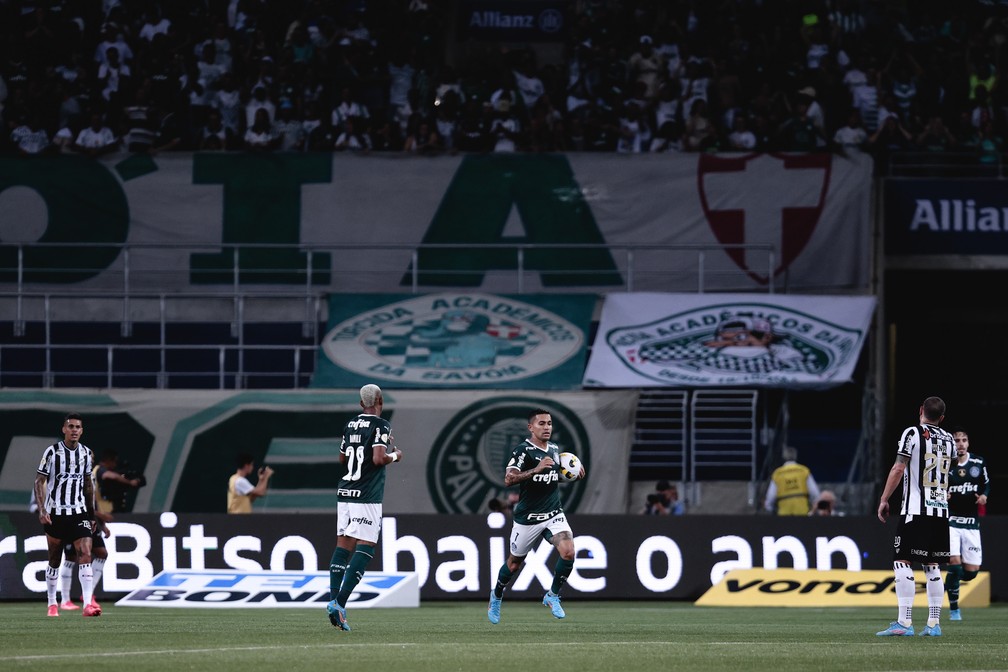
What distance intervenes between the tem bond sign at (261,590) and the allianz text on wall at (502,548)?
6.17 ft

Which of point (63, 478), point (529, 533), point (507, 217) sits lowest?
point (63, 478)

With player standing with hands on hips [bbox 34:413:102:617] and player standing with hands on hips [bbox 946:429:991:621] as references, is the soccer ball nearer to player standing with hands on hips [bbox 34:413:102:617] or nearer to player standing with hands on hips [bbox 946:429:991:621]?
player standing with hands on hips [bbox 34:413:102:617]

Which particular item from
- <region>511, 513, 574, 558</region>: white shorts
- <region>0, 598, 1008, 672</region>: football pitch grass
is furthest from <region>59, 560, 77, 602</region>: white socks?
<region>511, 513, 574, 558</region>: white shorts

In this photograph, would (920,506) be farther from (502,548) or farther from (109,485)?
(109,485)

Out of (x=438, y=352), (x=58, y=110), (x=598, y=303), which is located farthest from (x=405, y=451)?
(x=58, y=110)

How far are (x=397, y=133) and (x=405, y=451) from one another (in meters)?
6.15

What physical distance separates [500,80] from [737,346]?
725cm

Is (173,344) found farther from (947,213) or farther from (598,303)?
(947,213)

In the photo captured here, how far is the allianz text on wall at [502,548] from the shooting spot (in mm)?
21641

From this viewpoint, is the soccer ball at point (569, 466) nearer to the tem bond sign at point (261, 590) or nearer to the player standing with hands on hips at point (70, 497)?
the tem bond sign at point (261, 590)

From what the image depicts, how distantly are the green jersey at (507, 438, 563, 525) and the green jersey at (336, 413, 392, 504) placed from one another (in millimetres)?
1782

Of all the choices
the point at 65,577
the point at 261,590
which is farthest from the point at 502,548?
the point at 65,577

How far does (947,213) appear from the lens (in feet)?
90.9

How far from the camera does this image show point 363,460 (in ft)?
47.4
